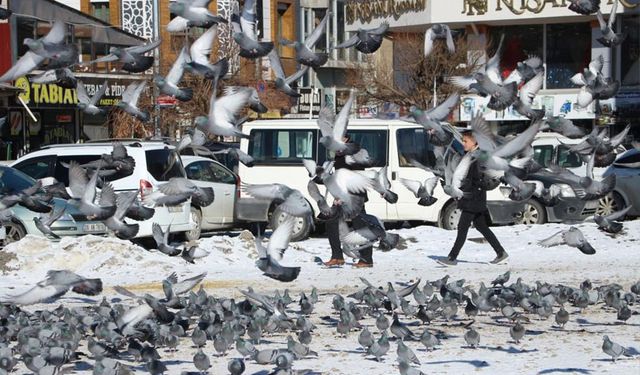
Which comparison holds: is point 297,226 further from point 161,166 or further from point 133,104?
point 133,104

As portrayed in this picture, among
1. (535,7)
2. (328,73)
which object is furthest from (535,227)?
(328,73)

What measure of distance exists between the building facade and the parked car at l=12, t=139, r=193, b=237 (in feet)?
59.0

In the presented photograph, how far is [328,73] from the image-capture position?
55.0m

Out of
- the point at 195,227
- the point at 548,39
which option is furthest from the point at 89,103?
the point at 548,39

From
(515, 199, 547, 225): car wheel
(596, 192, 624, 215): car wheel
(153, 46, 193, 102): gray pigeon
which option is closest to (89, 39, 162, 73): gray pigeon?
(153, 46, 193, 102): gray pigeon

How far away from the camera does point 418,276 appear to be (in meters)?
14.7

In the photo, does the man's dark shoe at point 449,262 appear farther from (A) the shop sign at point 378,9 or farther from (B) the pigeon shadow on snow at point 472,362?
(A) the shop sign at point 378,9

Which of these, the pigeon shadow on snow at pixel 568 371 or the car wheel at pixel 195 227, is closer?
the pigeon shadow on snow at pixel 568 371

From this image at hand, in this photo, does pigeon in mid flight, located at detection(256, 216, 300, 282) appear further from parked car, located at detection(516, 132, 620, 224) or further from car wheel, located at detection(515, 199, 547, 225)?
car wheel, located at detection(515, 199, 547, 225)

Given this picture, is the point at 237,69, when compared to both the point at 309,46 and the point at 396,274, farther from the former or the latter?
the point at 309,46

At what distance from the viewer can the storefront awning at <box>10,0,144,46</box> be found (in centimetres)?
3538

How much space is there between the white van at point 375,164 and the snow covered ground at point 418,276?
2.38 ft

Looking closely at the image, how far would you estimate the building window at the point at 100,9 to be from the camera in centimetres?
4875

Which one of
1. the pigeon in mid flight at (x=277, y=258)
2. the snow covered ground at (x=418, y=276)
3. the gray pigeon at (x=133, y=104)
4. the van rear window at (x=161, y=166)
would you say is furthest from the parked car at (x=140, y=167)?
the pigeon in mid flight at (x=277, y=258)
